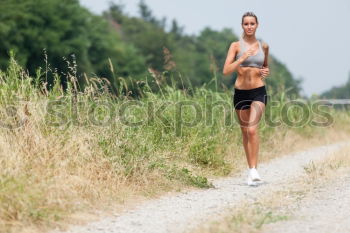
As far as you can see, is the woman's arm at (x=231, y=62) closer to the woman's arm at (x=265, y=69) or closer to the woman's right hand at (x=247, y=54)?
the woman's right hand at (x=247, y=54)

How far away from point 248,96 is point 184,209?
1984 mm

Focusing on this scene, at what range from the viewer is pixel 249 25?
24.2 feet

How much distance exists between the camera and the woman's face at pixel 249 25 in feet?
24.2

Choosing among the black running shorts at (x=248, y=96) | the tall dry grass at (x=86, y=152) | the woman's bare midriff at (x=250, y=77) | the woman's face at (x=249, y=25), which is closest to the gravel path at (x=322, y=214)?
the black running shorts at (x=248, y=96)

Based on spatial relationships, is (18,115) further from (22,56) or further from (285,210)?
(22,56)

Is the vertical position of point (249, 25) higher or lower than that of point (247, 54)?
higher

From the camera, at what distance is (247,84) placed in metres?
7.44

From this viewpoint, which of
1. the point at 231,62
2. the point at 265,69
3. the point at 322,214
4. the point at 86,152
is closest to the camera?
the point at 322,214

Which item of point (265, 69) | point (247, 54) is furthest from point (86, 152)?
point (265, 69)

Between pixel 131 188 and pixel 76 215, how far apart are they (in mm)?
1341

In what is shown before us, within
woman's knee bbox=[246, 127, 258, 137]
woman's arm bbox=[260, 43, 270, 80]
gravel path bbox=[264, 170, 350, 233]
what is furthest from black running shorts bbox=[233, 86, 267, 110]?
gravel path bbox=[264, 170, 350, 233]

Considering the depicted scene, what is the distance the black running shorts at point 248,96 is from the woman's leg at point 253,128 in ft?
0.20

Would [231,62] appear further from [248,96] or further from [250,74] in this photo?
[248,96]

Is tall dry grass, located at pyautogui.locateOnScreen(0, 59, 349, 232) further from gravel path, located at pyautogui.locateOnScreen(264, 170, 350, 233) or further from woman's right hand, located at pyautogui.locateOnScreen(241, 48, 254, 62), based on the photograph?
gravel path, located at pyautogui.locateOnScreen(264, 170, 350, 233)
